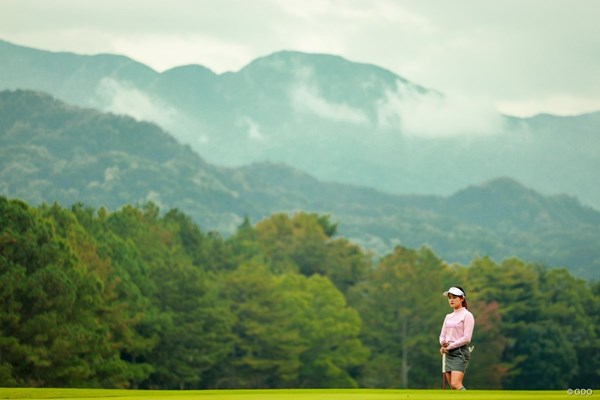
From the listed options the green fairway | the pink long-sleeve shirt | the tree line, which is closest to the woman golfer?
the pink long-sleeve shirt

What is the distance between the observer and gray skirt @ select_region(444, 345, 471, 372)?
18.3 metres

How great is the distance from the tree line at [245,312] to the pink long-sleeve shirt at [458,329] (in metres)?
44.6

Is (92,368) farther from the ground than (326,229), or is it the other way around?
(326,229)

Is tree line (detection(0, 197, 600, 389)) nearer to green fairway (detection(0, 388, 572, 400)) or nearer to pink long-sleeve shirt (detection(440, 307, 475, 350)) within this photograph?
green fairway (detection(0, 388, 572, 400))

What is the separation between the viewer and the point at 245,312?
96.9m

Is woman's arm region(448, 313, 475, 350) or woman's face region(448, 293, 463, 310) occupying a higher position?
woman's face region(448, 293, 463, 310)

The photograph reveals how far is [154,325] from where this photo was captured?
79938 millimetres

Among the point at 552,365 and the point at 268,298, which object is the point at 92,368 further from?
the point at 552,365

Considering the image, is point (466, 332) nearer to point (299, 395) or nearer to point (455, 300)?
point (455, 300)

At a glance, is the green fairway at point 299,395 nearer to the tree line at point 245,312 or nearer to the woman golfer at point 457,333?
the woman golfer at point 457,333

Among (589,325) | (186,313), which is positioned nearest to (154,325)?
(186,313)

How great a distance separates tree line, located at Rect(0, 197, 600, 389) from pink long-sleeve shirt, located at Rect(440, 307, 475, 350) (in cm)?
4463

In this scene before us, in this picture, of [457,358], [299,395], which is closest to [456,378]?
[457,358]

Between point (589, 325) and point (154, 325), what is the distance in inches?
2204
